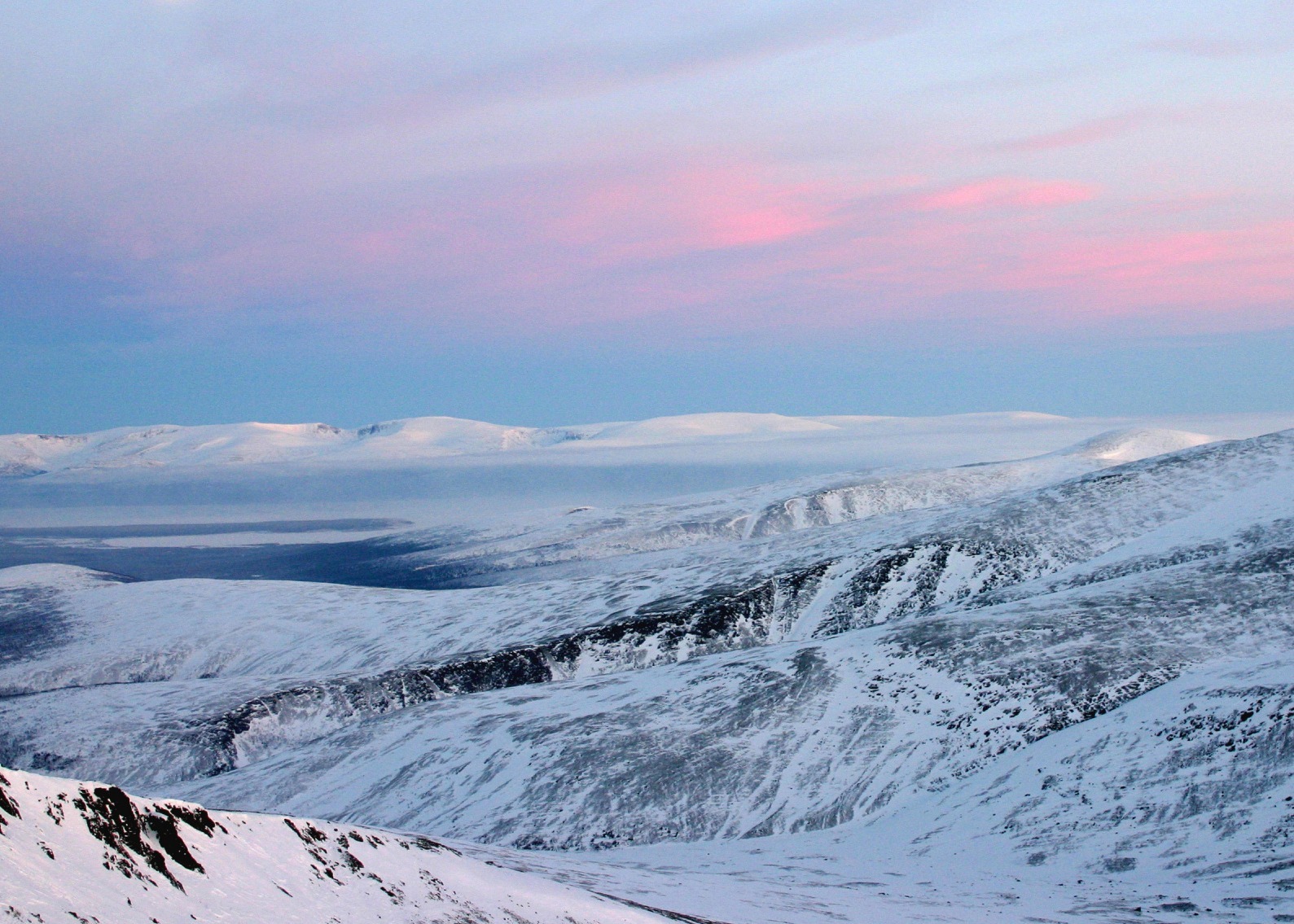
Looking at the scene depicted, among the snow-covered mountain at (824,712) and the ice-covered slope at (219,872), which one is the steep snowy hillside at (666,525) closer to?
the snow-covered mountain at (824,712)

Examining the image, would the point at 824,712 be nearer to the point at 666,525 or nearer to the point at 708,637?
the point at 708,637

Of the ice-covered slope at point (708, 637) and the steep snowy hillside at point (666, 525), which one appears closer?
the ice-covered slope at point (708, 637)

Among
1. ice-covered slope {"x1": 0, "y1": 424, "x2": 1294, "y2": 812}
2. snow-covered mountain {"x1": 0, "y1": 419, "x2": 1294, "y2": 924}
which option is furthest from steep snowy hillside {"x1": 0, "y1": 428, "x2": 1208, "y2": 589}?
snow-covered mountain {"x1": 0, "y1": 419, "x2": 1294, "y2": 924}

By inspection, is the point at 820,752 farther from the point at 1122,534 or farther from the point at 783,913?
the point at 1122,534

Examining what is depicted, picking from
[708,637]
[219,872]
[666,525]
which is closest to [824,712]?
[708,637]

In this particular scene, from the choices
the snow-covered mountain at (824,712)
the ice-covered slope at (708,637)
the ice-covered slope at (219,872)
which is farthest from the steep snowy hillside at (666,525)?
the ice-covered slope at (219,872)

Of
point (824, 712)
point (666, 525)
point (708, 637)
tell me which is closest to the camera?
point (824, 712)

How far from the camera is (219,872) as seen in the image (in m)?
19.4

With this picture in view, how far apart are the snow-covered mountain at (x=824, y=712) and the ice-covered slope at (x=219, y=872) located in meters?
5.65

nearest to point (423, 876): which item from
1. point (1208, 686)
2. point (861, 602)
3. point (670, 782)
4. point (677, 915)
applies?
point (677, 915)

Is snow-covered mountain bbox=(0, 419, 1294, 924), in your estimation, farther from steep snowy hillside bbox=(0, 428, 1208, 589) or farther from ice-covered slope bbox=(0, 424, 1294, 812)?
steep snowy hillside bbox=(0, 428, 1208, 589)

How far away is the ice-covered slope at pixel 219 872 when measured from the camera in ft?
54.2

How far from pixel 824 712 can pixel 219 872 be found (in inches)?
1291

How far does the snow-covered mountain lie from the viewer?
3192 cm
